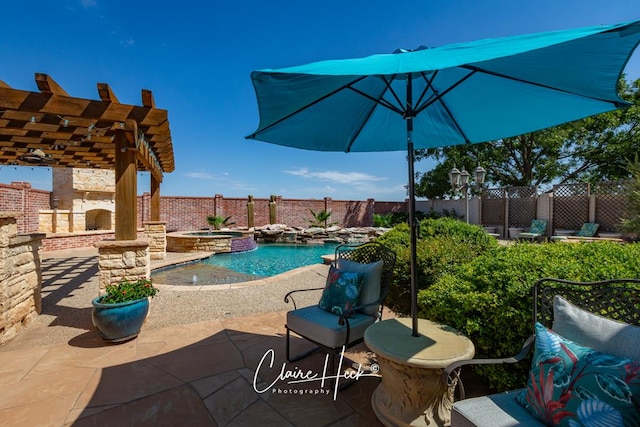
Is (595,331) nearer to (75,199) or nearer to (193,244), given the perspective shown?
(193,244)

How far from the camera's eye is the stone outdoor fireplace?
1421 centimetres

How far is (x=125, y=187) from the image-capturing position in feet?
13.1

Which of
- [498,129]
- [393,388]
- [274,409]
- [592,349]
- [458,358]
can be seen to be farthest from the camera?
[498,129]

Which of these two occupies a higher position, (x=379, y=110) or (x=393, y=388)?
(x=379, y=110)

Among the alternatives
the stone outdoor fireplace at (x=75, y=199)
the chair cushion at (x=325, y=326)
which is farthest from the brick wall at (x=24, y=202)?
the chair cushion at (x=325, y=326)

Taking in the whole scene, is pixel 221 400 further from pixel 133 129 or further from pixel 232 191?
pixel 232 191

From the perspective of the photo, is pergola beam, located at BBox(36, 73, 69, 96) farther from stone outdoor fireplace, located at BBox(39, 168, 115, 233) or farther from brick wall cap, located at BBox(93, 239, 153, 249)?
stone outdoor fireplace, located at BBox(39, 168, 115, 233)

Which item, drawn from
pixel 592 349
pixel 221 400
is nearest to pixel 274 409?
pixel 221 400

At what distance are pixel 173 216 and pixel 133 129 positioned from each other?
39.4ft

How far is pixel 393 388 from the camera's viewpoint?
1.86 m

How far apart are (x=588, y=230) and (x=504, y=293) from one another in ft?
42.1

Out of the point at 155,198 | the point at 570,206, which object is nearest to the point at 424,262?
the point at 155,198

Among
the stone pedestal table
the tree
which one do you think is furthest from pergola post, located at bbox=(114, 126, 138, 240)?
the tree

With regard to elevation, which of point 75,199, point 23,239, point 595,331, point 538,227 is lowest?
point 538,227
